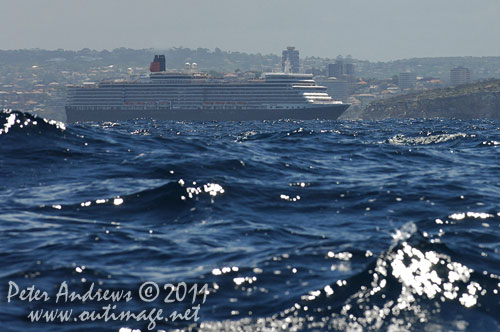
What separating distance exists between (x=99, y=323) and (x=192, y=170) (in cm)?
1189

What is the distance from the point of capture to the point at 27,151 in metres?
22.6

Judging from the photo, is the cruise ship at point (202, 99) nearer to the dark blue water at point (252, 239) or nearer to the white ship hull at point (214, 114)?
the white ship hull at point (214, 114)

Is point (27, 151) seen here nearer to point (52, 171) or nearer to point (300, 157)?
point (52, 171)

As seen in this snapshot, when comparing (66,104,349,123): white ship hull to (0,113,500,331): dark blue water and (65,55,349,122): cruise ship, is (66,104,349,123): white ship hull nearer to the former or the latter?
(65,55,349,122): cruise ship

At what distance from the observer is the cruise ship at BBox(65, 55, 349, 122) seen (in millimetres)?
171875

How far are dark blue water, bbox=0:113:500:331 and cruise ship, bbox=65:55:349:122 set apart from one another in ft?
487

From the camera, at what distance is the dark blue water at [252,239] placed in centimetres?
995

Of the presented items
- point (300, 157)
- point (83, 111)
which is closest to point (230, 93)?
point (83, 111)

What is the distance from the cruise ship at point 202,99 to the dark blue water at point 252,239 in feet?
487
